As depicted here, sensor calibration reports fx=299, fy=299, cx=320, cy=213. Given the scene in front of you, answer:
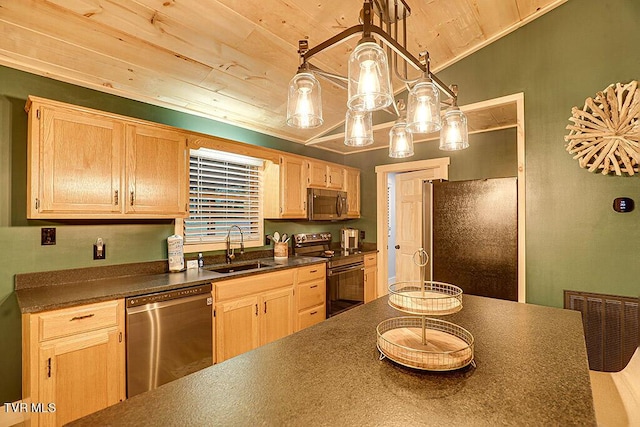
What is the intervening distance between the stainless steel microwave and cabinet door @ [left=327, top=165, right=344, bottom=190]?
84mm

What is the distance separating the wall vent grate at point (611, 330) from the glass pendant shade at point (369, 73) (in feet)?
8.02

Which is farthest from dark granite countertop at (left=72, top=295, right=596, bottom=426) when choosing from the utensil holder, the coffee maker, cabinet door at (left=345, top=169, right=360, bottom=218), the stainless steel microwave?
cabinet door at (left=345, top=169, right=360, bottom=218)

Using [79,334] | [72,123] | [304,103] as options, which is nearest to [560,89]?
[304,103]

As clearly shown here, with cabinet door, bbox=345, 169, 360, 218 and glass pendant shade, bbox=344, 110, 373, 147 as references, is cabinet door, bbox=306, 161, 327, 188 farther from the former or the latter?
glass pendant shade, bbox=344, 110, 373, 147

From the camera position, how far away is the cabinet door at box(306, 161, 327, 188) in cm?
373

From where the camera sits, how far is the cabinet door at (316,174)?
373 cm

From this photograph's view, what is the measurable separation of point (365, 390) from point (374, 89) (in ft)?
3.14

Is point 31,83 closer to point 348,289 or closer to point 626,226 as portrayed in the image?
point 348,289

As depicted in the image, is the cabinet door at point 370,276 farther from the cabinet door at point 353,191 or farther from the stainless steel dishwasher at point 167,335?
the stainless steel dishwasher at point 167,335

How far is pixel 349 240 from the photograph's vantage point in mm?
4316

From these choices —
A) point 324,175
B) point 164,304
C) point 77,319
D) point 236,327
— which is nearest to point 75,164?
point 77,319

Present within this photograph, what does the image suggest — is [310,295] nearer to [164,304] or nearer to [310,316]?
[310,316]

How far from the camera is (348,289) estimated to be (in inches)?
148

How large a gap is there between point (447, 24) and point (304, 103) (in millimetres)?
2103
